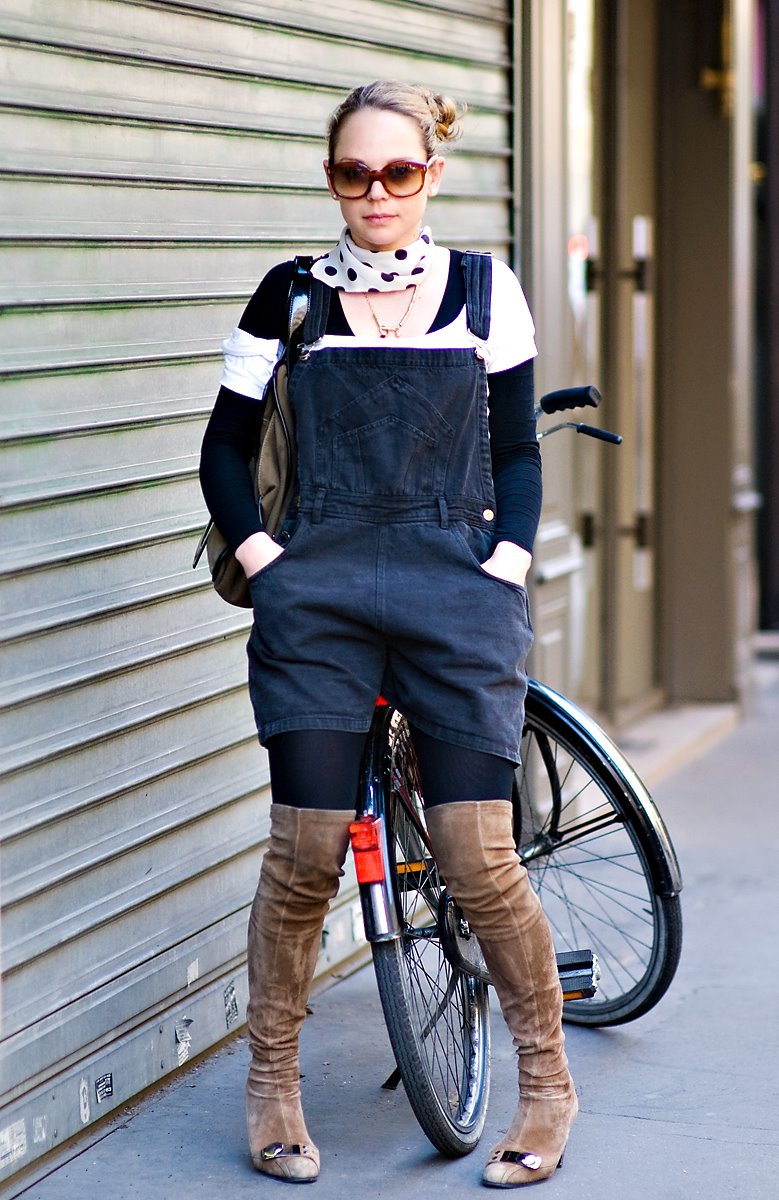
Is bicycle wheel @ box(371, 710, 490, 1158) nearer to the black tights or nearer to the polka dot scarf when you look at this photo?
the black tights

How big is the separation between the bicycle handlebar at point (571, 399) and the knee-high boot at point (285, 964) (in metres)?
1.04

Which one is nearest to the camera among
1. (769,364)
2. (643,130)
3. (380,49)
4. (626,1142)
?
(626,1142)

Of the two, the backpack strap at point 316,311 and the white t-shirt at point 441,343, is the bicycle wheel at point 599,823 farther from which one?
the backpack strap at point 316,311

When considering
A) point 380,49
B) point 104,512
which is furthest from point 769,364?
point 104,512

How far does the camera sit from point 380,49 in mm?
4574

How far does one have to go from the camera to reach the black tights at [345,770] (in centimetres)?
312

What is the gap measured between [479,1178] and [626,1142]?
0.34 metres

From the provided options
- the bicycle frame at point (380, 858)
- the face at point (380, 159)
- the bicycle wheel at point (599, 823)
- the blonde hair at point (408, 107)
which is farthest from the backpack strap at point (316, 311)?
the bicycle wheel at point (599, 823)

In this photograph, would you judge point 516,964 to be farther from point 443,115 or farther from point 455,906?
point 443,115

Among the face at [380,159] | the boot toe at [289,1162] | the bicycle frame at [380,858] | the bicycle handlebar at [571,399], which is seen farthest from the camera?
the bicycle handlebar at [571,399]

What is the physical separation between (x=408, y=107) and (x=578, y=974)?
178 cm

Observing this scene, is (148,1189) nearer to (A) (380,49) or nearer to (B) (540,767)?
(B) (540,767)

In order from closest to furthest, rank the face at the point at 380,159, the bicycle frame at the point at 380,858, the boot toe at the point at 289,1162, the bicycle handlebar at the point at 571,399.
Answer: the face at the point at 380,159, the bicycle frame at the point at 380,858, the boot toe at the point at 289,1162, the bicycle handlebar at the point at 571,399

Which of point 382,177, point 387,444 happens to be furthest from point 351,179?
point 387,444
